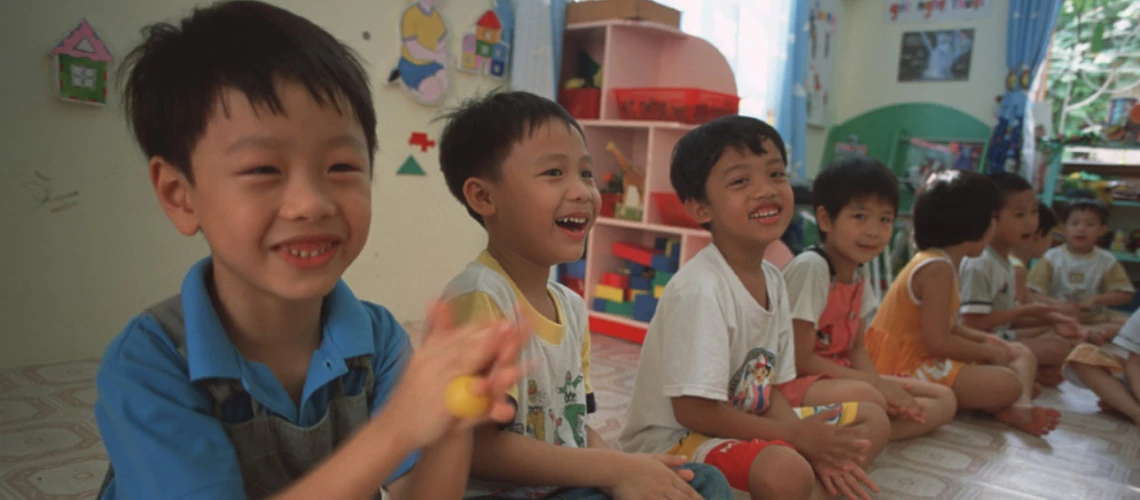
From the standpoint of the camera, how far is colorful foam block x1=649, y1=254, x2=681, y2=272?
2562 mm

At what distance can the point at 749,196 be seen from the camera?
125 centimetres

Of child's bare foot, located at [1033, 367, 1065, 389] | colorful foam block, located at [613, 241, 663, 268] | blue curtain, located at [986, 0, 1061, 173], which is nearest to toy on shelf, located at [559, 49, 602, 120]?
colorful foam block, located at [613, 241, 663, 268]

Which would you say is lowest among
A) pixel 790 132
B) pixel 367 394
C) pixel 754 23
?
pixel 367 394

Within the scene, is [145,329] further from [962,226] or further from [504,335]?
[962,226]

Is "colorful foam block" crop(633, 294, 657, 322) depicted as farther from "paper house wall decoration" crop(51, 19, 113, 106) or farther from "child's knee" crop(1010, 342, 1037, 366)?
"paper house wall decoration" crop(51, 19, 113, 106)

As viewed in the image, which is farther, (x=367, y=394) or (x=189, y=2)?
(x=189, y=2)

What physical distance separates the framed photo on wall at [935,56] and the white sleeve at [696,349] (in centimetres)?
428

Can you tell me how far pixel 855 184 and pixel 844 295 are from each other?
0.25 meters

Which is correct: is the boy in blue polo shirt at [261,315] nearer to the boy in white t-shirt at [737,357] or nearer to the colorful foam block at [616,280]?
the boy in white t-shirt at [737,357]

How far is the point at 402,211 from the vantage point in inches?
94.0

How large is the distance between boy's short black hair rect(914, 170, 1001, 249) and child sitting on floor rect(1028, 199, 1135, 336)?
48.0 inches

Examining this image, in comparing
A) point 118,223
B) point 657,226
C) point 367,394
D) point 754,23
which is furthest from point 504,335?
point 754,23

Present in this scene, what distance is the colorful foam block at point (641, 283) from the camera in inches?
104

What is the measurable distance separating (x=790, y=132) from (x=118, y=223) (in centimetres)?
331
